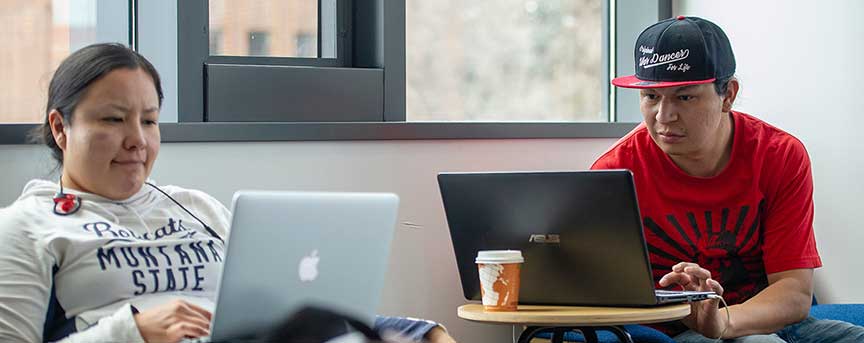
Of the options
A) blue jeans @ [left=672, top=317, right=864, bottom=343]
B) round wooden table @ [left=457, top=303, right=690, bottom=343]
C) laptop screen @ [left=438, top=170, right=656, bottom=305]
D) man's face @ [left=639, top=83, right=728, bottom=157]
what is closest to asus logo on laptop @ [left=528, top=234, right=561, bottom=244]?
laptop screen @ [left=438, top=170, right=656, bottom=305]

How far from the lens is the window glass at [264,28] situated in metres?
2.98

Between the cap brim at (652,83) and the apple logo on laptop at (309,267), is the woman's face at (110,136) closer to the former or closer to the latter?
the apple logo on laptop at (309,267)

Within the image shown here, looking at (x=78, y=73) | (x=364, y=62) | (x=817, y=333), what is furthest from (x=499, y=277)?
(x=364, y=62)

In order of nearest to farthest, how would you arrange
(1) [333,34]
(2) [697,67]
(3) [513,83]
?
1. (2) [697,67]
2. (1) [333,34]
3. (3) [513,83]

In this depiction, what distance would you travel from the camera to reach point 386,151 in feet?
9.77

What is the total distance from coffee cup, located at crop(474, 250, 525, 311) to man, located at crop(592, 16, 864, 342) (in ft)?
2.02

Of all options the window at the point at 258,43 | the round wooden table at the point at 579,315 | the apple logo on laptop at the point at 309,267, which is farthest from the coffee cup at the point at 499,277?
the window at the point at 258,43

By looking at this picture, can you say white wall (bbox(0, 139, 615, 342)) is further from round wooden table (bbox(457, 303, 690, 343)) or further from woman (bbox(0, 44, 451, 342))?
round wooden table (bbox(457, 303, 690, 343))

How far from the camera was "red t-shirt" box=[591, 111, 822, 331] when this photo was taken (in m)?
2.69

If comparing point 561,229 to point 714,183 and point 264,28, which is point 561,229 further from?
point 264,28

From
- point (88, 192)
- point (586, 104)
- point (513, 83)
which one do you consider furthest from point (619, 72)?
point (88, 192)

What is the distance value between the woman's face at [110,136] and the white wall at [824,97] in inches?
77.0

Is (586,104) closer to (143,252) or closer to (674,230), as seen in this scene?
(674,230)

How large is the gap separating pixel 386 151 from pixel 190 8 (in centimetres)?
65
